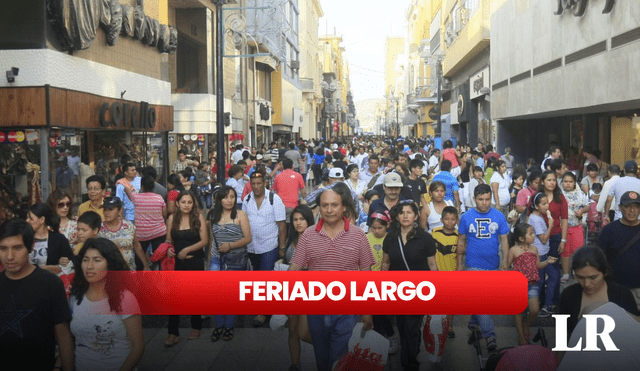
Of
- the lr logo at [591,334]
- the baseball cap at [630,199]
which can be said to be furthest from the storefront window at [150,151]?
the lr logo at [591,334]

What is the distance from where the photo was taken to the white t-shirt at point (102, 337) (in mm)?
4551

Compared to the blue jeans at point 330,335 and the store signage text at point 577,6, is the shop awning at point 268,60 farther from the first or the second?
the blue jeans at point 330,335

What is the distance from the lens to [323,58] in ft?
308

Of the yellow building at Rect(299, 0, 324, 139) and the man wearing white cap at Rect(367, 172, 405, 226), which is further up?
the yellow building at Rect(299, 0, 324, 139)

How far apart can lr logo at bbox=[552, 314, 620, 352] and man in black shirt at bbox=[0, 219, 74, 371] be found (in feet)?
9.42

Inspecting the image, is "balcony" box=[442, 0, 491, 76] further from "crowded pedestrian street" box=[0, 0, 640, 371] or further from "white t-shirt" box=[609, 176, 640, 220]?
"white t-shirt" box=[609, 176, 640, 220]

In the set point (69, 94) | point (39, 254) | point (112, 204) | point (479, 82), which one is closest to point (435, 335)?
point (112, 204)

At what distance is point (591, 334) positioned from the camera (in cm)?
424

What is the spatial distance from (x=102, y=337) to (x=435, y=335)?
10.4 feet

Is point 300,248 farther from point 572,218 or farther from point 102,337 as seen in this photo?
point 572,218

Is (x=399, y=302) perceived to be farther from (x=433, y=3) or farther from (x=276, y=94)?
(x=433, y=3)

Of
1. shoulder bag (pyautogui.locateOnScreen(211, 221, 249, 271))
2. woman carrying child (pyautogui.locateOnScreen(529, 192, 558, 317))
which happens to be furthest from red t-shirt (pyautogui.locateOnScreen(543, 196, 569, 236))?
shoulder bag (pyautogui.locateOnScreen(211, 221, 249, 271))

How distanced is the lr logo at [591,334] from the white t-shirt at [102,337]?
99.1 inches

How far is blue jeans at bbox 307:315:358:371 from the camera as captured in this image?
563 cm
